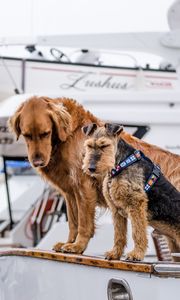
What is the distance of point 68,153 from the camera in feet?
20.2

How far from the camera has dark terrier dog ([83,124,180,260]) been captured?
525cm

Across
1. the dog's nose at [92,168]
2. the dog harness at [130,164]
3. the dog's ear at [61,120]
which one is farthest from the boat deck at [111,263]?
the dog's ear at [61,120]

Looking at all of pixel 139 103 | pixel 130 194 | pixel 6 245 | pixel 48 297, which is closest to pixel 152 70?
pixel 139 103

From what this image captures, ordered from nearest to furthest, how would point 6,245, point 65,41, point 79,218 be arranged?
point 79,218 → point 65,41 → point 6,245

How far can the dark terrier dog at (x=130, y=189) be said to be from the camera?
5254 millimetres

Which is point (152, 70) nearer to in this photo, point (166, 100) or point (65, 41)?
point (65, 41)

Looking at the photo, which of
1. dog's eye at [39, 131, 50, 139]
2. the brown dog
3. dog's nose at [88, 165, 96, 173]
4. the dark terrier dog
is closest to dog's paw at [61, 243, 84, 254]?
the brown dog

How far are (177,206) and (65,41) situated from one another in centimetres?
942

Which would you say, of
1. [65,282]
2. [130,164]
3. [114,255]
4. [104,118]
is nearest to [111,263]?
[114,255]

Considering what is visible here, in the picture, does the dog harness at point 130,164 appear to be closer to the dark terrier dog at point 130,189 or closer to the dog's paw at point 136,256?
the dark terrier dog at point 130,189

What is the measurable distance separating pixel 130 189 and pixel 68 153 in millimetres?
968

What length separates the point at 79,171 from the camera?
612cm

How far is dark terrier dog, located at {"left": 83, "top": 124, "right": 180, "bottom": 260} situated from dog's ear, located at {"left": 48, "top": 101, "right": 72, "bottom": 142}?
1.54 feet

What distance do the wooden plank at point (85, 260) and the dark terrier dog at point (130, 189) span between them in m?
0.06
